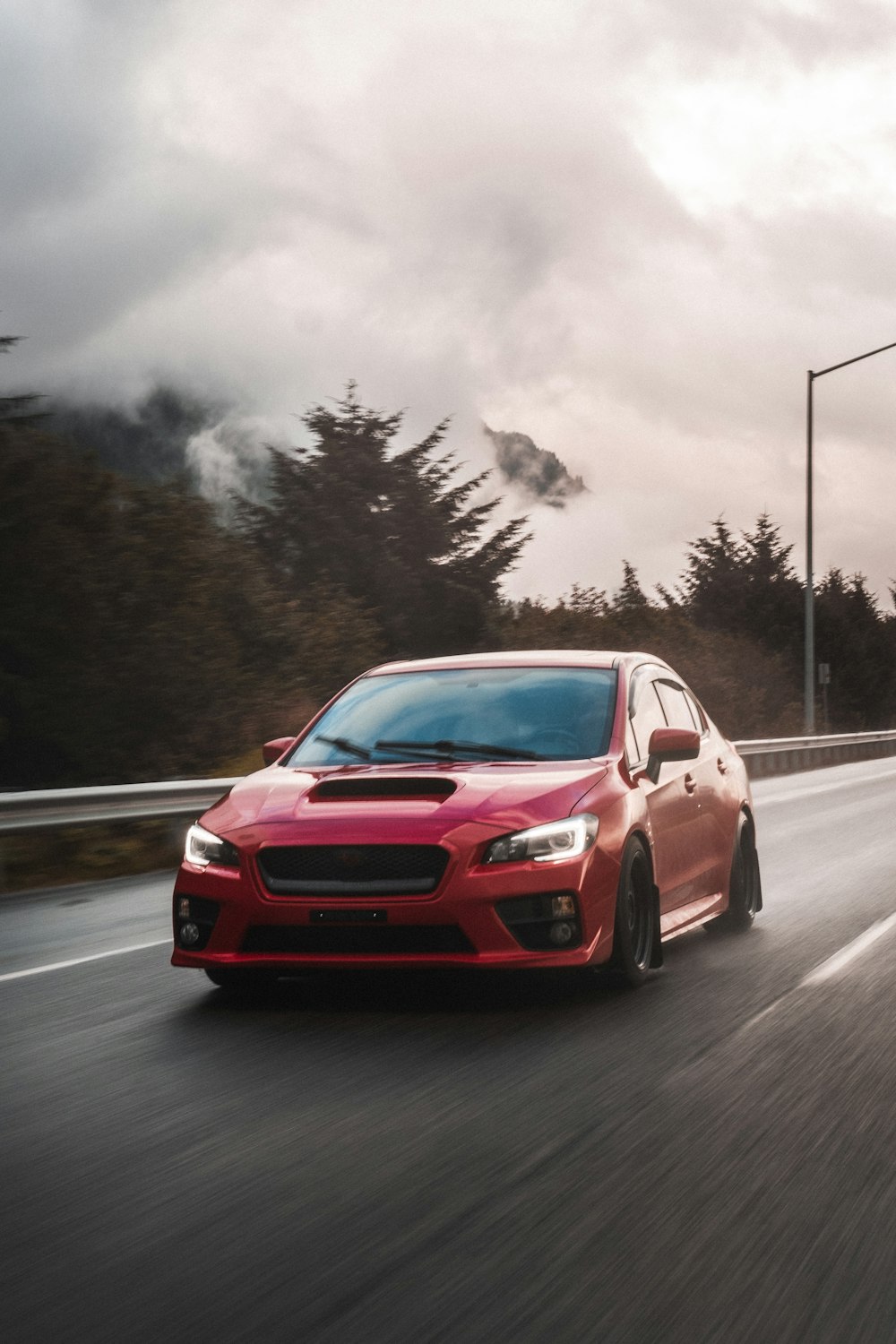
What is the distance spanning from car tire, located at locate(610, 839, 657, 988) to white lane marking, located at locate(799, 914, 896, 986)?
0.78m

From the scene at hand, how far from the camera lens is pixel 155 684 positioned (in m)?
21.1

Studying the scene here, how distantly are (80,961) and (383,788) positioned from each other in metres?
2.49

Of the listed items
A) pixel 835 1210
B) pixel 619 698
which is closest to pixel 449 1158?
pixel 835 1210

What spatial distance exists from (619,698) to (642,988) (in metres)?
1.42

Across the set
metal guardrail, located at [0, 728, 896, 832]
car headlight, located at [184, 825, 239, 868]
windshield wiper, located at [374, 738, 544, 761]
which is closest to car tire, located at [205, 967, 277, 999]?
car headlight, located at [184, 825, 239, 868]

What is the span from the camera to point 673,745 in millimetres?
8312

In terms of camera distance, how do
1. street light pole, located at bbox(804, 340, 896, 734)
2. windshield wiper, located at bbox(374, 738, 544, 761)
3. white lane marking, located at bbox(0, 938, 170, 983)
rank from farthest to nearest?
street light pole, located at bbox(804, 340, 896, 734) → white lane marking, located at bbox(0, 938, 170, 983) → windshield wiper, located at bbox(374, 738, 544, 761)

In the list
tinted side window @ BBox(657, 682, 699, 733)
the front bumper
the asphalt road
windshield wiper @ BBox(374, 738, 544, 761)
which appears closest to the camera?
the asphalt road

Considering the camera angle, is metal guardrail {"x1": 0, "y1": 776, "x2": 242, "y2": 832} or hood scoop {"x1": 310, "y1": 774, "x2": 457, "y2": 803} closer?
hood scoop {"x1": 310, "y1": 774, "x2": 457, "y2": 803}

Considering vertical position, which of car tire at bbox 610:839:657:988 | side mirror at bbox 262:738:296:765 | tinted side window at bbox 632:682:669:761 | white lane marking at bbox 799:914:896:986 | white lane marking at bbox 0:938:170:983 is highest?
tinted side window at bbox 632:682:669:761

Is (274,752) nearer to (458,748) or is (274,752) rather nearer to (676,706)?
(458,748)

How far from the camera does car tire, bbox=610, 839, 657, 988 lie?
7.59 metres

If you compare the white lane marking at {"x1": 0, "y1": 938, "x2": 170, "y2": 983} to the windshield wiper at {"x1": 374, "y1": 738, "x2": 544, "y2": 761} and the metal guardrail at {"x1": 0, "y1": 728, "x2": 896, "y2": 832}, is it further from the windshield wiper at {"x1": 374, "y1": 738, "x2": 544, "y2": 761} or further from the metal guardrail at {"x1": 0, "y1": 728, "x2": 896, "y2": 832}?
the metal guardrail at {"x1": 0, "y1": 728, "x2": 896, "y2": 832}

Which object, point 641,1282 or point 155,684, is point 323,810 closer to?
point 641,1282
